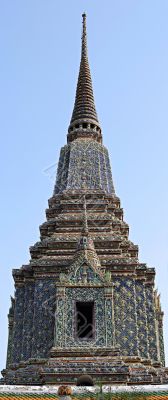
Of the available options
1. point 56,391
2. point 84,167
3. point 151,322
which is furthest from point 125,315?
point 84,167

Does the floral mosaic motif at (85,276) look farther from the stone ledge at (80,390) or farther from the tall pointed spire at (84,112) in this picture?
the tall pointed spire at (84,112)

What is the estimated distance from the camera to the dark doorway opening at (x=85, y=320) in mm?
19141

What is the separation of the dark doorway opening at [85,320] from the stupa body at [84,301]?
0.03m

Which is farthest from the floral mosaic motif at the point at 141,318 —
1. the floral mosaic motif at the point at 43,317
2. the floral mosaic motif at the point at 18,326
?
the floral mosaic motif at the point at 18,326

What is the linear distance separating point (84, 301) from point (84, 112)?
13704 mm

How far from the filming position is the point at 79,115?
30766 mm

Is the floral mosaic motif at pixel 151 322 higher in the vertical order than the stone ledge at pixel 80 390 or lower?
higher

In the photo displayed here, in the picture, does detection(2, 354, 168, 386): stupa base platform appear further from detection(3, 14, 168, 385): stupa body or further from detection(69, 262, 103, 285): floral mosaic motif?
detection(69, 262, 103, 285): floral mosaic motif

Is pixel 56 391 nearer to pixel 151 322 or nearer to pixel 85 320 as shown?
pixel 85 320

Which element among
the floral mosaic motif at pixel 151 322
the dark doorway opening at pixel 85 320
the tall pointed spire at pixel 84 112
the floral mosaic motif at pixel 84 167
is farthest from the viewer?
the tall pointed spire at pixel 84 112

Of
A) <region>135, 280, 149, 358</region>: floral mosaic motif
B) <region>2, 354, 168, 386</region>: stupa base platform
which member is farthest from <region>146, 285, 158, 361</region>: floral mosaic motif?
<region>2, 354, 168, 386</region>: stupa base platform

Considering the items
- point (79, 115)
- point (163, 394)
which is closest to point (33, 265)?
point (163, 394)

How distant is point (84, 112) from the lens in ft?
101

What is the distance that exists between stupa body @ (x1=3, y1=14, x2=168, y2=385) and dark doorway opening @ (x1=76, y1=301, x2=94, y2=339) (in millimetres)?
30
